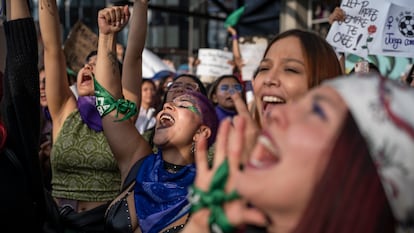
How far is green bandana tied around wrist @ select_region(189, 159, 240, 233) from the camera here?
3.75 ft

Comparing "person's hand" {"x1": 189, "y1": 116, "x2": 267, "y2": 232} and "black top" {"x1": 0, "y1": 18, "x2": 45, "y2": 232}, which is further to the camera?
"black top" {"x1": 0, "y1": 18, "x2": 45, "y2": 232}

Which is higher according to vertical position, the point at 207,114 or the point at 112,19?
the point at 112,19

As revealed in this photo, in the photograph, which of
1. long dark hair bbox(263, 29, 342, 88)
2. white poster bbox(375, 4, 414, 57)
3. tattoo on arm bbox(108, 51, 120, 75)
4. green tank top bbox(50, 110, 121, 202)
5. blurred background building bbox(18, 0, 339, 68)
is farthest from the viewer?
blurred background building bbox(18, 0, 339, 68)

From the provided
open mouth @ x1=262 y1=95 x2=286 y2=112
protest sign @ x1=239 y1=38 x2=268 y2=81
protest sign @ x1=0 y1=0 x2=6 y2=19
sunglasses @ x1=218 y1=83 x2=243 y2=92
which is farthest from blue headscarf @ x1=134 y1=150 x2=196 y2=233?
protest sign @ x1=239 y1=38 x2=268 y2=81

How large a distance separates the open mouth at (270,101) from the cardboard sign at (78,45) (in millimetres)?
3599

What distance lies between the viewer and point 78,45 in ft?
17.0

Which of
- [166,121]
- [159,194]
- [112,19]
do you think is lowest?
[159,194]

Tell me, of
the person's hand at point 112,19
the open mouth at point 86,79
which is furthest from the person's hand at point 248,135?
the open mouth at point 86,79

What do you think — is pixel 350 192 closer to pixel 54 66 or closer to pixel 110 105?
pixel 110 105

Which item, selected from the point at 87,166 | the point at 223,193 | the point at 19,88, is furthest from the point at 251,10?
the point at 223,193

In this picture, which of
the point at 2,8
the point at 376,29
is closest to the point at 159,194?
the point at 2,8

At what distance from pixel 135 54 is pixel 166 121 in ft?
1.46

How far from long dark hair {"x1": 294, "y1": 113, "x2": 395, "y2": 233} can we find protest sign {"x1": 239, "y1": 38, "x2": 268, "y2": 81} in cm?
572

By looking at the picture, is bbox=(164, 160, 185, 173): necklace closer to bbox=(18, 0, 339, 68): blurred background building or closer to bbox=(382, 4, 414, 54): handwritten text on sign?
bbox=(18, 0, 339, 68): blurred background building
